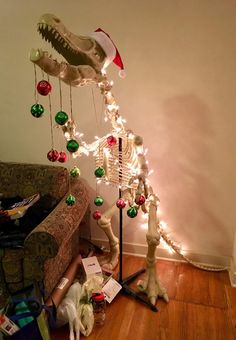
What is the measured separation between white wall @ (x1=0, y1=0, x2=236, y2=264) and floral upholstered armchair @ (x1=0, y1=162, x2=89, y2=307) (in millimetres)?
332

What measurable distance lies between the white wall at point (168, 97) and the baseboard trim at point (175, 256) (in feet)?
0.17

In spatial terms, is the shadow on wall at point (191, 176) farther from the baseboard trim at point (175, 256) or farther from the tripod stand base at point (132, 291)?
the tripod stand base at point (132, 291)

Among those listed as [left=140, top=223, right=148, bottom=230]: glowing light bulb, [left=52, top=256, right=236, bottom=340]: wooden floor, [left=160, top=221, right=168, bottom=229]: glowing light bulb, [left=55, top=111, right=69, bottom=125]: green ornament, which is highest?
[left=55, top=111, right=69, bottom=125]: green ornament

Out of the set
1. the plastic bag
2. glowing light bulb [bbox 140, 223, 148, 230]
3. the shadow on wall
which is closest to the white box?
the plastic bag

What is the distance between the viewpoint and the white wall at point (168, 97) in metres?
1.94

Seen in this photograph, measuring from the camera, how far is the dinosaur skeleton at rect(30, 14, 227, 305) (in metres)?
1.16

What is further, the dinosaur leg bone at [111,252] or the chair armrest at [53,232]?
the dinosaur leg bone at [111,252]

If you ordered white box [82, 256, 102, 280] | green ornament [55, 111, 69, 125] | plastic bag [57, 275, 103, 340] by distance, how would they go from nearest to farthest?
green ornament [55, 111, 69, 125]
plastic bag [57, 275, 103, 340]
white box [82, 256, 102, 280]

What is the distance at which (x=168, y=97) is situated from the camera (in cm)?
208

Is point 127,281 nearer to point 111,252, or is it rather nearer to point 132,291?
point 132,291

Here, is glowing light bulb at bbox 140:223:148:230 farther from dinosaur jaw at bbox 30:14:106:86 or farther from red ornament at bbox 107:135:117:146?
dinosaur jaw at bbox 30:14:106:86

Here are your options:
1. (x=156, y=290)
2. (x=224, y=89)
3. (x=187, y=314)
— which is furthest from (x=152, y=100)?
(x=187, y=314)

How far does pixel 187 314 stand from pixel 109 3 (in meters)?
2.05

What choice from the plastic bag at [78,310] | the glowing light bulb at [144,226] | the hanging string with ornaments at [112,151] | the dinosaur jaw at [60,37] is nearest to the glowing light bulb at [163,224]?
the glowing light bulb at [144,226]
